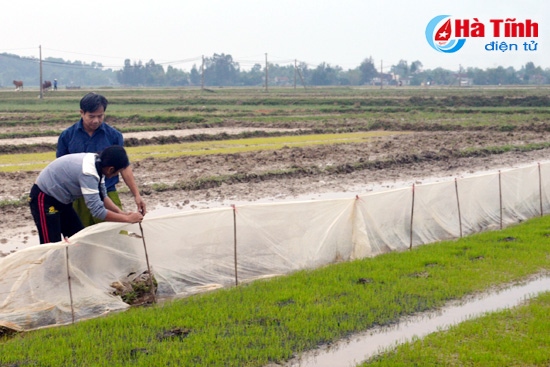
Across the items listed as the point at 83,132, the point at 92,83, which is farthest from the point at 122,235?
the point at 92,83

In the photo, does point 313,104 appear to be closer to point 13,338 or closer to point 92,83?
point 13,338

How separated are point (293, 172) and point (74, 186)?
10332 mm

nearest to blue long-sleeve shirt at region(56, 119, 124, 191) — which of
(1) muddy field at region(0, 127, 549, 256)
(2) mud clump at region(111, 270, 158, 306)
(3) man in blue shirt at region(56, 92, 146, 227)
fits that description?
(3) man in blue shirt at region(56, 92, 146, 227)

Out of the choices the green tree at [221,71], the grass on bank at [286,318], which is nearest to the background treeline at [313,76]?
the green tree at [221,71]

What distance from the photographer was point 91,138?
626 cm

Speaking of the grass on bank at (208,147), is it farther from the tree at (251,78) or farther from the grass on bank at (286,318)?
the tree at (251,78)

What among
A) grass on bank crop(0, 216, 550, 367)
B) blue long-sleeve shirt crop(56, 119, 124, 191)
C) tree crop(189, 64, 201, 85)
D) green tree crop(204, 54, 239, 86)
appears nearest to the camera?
grass on bank crop(0, 216, 550, 367)

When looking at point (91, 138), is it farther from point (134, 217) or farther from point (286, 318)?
point (286, 318)

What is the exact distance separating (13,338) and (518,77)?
149232 millimetres

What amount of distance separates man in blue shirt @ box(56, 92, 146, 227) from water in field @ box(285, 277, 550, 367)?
2.06 meters

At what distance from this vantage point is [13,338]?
5629mm

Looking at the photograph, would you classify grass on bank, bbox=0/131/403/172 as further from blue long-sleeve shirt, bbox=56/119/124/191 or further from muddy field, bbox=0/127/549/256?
blue long-sleeve shirt, bbox=56/119/124/191

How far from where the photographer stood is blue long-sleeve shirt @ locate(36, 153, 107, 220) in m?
5.65

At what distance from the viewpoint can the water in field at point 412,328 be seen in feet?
17.3
